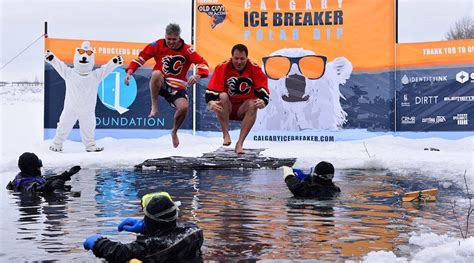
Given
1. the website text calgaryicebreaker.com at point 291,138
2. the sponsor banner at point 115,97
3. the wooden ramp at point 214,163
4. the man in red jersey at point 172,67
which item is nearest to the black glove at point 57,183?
the man in red jersey at point 172,67

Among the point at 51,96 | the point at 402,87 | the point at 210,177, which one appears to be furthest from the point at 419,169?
the point at 51,96

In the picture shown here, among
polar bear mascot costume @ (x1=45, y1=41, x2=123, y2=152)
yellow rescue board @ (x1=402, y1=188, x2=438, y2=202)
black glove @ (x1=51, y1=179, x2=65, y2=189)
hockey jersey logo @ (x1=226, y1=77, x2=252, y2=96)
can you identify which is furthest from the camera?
polar bear mascot costume @ (x1=45, y1=41, x2=123, y2=152)

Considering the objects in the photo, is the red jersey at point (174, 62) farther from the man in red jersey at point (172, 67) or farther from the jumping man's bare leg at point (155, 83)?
the jumping man's bare leg at point (155, 83)

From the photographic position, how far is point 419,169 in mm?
10984

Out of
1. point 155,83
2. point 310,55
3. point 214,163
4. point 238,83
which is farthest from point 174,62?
point 310,55

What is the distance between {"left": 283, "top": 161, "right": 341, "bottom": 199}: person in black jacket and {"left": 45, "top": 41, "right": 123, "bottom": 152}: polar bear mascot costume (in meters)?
7.29

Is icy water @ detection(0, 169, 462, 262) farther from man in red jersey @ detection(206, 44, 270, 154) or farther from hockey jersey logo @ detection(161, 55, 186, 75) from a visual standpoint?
hockey jersey logo @ detection(161, 55, 186, 75)

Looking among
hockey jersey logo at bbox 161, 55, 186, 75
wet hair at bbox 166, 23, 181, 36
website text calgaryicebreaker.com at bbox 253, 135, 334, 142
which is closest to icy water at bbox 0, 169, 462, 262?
hockey jersey logo at bbox 161, 55, 186, 75

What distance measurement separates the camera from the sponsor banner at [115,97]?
14.8 m

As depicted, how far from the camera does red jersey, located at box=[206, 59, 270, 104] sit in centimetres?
931

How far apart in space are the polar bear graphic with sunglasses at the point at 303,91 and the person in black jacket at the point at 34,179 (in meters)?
7.60

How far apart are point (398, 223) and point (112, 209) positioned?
2731mm

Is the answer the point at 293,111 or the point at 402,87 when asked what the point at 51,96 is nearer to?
the point at 293,111

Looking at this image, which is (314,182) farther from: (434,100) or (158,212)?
(434,100)
